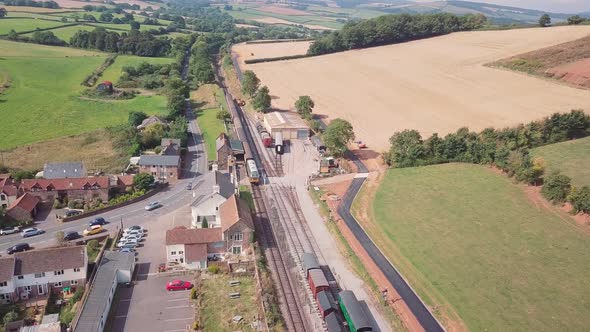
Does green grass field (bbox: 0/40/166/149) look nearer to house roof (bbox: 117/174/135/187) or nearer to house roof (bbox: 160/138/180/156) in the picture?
house roof (bbox: 160/138/180/156)

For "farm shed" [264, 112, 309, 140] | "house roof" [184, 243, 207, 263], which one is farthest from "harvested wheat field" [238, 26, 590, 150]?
"house roof" [184, 243, 207, 263]

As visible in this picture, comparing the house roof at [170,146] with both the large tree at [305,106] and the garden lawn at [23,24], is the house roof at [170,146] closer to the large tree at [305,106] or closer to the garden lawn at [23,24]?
the large tree at [305,106]

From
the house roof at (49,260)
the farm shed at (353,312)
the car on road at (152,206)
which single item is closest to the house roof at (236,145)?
the car on road at (152,206)

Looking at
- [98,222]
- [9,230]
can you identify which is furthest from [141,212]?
[9,230]

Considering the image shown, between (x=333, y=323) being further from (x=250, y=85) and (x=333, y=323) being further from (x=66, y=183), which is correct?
(x=250, y=85)

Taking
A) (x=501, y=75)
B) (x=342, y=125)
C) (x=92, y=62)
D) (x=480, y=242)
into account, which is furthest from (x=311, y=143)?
(x=92, y=62)
